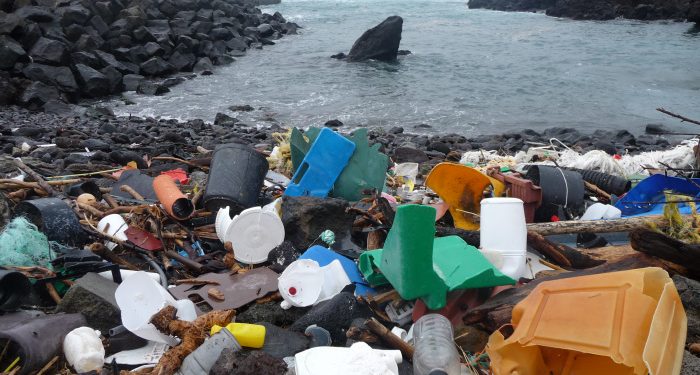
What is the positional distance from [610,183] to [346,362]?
353cm

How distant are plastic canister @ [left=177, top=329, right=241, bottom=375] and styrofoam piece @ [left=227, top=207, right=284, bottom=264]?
1.08m

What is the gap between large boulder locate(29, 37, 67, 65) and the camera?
A: 13953 mm

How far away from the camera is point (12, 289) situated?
2736 mm

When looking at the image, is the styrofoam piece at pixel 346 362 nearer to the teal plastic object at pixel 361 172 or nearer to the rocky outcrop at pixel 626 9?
the teal plastic object at pixel 361 172

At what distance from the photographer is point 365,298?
9.48 feet

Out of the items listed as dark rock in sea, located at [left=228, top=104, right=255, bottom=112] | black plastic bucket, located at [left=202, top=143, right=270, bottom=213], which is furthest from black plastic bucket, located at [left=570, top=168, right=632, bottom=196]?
dark rock in sea, located at [left=228, top=104, right=255, bottom=112]

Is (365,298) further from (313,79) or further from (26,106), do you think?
(313,79)

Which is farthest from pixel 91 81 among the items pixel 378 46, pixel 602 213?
pixel 602 213

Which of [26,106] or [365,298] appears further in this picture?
[26,106]

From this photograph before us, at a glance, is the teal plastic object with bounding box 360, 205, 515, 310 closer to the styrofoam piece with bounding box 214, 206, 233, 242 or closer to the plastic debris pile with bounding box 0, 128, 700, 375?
the plastic debris pile with bounding box 0, 128, 700, 375

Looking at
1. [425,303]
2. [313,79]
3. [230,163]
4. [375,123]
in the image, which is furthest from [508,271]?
[313,79]

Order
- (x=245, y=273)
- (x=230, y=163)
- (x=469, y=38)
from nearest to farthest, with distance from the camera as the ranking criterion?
(x=245, y=273)
(x=230, y=163)
(x=469, y=38)

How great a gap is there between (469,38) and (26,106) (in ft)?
64.1

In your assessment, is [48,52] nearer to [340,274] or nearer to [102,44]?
[102,44]
